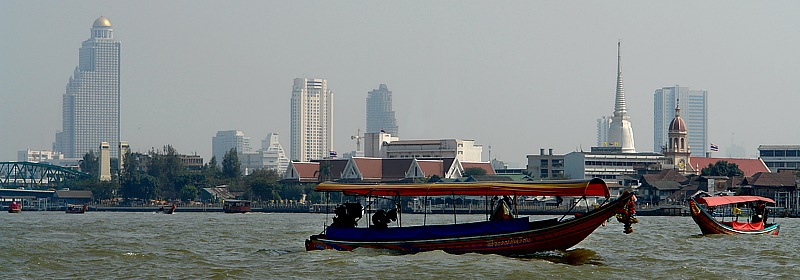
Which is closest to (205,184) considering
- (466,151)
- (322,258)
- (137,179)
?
(137,179)

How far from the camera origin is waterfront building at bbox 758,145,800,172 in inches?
6063

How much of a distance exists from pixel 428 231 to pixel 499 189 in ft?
7.37

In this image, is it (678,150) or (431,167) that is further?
(431,167)

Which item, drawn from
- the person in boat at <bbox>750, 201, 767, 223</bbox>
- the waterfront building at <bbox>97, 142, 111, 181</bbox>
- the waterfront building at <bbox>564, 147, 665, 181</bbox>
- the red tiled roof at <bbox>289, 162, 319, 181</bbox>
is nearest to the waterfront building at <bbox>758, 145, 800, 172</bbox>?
the waterfront building at <bbox>564, 147, 665, 181</bbox>

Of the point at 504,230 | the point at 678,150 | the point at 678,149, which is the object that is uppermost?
the point at 678,149

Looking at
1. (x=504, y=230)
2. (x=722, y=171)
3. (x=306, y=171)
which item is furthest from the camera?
(x=306, y=171)

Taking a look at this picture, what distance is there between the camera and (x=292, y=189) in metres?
147

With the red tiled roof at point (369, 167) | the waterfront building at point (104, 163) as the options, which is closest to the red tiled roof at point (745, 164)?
the red tiled roof at point (369, 167)

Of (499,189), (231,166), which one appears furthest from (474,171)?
(499,189)

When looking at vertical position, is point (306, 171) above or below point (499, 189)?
above

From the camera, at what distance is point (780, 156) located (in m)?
156

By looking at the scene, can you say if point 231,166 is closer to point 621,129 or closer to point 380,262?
point 621,129

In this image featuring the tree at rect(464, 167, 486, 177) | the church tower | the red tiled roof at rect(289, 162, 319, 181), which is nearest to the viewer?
the church tower

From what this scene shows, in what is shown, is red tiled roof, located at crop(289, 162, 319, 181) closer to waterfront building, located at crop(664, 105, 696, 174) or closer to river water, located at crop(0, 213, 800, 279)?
waterfront building, located at crop(664, 105, 696, 174)
